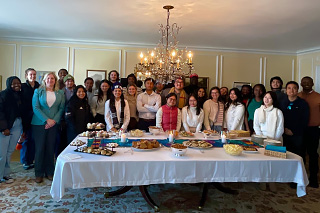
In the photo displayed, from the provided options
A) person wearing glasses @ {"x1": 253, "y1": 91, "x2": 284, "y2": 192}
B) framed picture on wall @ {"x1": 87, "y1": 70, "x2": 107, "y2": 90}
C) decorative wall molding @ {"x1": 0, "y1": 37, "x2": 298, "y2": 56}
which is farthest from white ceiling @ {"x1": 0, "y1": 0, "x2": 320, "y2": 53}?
person wearing glasses @ {"x1": 253, "y1": 91, "x2": 284, "y2": 192}

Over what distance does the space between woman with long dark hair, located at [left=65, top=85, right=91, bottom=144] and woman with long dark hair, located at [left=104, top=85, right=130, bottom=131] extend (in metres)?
0.37

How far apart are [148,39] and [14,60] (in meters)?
3.68

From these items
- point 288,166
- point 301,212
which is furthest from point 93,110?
point 301,212

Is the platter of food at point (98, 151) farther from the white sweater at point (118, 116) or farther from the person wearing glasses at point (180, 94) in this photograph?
the person wearing glasses at point (180, 94)

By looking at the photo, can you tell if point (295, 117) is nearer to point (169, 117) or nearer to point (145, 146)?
point (169, 117)

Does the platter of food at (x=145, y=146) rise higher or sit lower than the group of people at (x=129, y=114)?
lower

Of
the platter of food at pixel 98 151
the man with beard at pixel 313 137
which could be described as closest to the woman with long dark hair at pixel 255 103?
the man with beard at pixel 313 137

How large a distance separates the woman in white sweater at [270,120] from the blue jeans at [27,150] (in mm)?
3886

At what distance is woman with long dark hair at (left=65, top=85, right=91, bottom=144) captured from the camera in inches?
140

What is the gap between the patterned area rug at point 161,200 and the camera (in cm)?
269

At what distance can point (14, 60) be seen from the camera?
19.6 feet

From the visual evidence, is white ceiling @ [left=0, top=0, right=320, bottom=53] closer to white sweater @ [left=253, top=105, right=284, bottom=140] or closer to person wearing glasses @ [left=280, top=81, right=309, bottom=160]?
person wearing glasses @ [left=280, top=81, right=309, bottom=160]

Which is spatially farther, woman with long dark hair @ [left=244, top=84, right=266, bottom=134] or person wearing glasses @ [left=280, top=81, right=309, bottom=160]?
woman with long dark hair @ [left=244, top=84, right=266, bottom=134]

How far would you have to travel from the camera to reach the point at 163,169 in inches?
85.3
